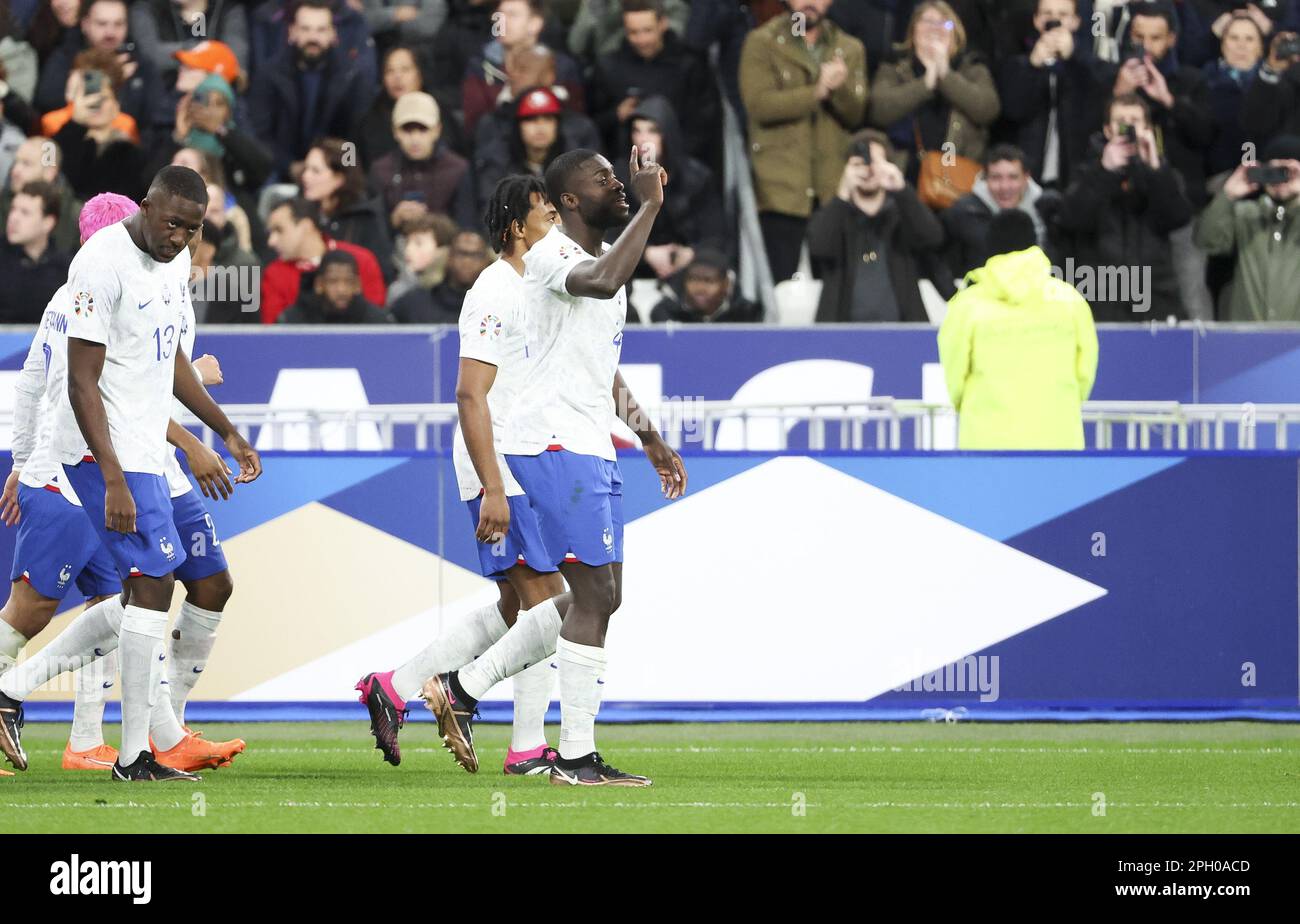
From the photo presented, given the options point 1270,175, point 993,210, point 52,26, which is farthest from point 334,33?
point 1270,175

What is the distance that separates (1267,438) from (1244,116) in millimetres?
2989

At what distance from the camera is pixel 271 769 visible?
8227mm

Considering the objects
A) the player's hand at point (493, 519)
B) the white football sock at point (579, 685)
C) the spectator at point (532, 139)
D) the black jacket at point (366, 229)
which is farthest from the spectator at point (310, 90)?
the white football sock at point (579, 685)

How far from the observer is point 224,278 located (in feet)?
42.9

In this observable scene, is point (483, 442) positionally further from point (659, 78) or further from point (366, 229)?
point (659, 78)

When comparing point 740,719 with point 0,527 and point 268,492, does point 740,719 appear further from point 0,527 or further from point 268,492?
point 0,527

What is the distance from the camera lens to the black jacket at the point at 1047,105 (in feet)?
45.2

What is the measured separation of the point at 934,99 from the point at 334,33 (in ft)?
12.5

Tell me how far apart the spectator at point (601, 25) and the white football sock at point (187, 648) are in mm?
6965

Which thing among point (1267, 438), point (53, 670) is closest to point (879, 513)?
point (1267, 438)

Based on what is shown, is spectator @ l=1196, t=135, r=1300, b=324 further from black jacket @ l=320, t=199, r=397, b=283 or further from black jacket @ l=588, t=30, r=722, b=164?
black jacket @ l=320, t=199, r=397, b=283

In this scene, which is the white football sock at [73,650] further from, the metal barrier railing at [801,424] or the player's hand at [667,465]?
the metal barrier railing at [801,424]

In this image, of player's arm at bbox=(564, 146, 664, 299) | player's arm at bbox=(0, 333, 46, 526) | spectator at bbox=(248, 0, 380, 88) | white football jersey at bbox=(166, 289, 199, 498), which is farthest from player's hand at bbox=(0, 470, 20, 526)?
spectator at bbox=(248, 0, 380, 88)

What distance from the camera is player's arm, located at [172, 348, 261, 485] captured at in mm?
8000
